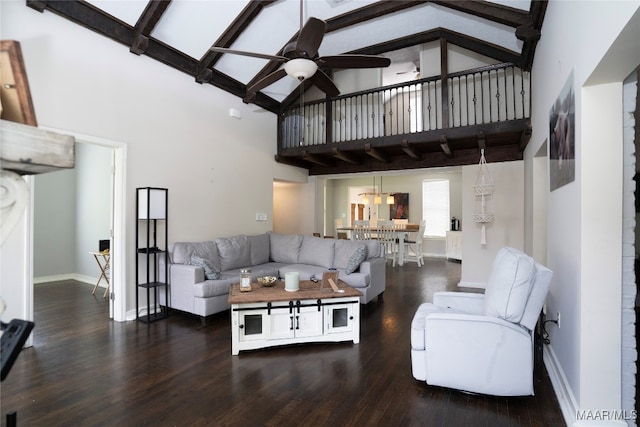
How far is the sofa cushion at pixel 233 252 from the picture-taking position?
485 centimetres

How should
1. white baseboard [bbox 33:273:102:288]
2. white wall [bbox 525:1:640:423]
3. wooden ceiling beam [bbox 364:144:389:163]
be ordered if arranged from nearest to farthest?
white wall [bbox 525:1:640:423]
wooden ceiling beam [bbox 364:144:389:163]
white baseboard [bbox 33:273:102:288]

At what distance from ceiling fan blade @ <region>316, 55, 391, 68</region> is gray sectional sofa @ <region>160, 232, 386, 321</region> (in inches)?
90.7

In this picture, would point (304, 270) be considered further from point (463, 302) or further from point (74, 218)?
point (74, 218)

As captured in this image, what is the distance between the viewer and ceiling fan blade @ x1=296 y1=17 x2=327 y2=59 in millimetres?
2732

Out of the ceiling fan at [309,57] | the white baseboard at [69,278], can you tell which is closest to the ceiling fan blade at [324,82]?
the ceiling fan at [309,57]

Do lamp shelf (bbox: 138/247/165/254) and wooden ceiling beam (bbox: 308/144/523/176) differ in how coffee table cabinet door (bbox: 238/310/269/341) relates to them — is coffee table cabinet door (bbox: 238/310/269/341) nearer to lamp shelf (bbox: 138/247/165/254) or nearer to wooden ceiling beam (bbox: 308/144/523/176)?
lamp shelf (bbox: 138/247/165/254)

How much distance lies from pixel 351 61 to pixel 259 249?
3.27 metres

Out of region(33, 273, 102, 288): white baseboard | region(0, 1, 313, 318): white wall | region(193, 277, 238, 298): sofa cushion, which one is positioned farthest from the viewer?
region(33, 273, 102, 288): white baseboard

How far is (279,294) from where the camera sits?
10.5 ft

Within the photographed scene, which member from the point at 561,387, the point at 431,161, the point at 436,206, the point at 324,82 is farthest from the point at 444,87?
the point at 436,206

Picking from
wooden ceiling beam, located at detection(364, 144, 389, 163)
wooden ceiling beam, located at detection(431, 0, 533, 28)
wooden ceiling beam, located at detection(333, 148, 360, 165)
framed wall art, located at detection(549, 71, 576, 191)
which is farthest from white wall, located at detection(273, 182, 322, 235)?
framed wall art, located at detection(549, 71, 576, 191)

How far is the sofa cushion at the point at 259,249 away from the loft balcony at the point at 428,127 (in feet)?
6.16

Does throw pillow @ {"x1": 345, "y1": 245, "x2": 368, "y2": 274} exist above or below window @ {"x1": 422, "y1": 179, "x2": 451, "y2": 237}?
below

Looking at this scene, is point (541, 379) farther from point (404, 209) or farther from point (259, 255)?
point (404, 209)
